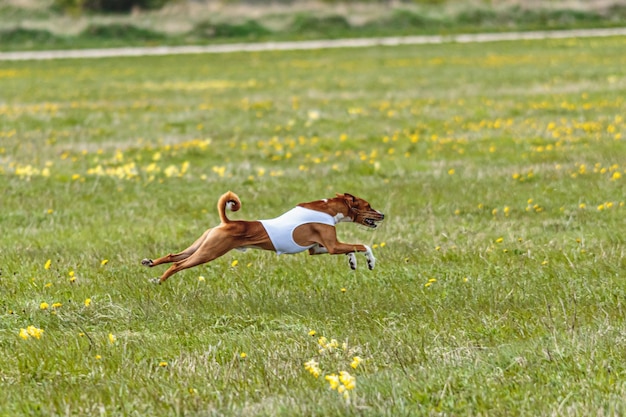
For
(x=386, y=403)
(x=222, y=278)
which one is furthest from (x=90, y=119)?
(x=386, y=403)

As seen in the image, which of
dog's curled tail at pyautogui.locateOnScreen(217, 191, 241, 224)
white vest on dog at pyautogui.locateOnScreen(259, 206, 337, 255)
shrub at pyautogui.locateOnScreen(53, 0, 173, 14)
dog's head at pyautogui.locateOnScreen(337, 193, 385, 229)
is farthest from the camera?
shrub at pyautogui.locateOnScreen(53, 0, 173, 14)

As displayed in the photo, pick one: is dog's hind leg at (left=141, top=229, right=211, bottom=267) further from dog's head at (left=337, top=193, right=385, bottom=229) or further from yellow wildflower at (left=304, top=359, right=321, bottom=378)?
yellow wildflower at (left=304, top=359, right=321, bottom=378)

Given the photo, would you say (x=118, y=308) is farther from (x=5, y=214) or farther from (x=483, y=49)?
(x=483, y=49)

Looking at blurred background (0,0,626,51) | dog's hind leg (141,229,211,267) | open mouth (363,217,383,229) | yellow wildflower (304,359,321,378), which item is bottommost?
blurred background (0,0,626,51)

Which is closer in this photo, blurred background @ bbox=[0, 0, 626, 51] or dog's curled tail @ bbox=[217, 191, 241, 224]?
dog's curled tail @ bbox=[217, 191, 241, 224]

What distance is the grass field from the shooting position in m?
4.43

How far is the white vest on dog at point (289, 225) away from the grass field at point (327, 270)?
18.4 inches

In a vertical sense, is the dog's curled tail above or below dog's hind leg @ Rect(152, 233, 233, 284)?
above

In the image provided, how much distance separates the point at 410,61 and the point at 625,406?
28.8 m

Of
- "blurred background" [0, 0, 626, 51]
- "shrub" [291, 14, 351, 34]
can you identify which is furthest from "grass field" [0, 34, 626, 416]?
"shrub" [291, 14, 351, 34]

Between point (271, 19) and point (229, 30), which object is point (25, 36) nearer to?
point (229, 30)

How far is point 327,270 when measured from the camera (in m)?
6.82

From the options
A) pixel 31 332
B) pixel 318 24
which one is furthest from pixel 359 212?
pixel 318 24

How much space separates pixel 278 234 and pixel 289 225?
0.09 meters
